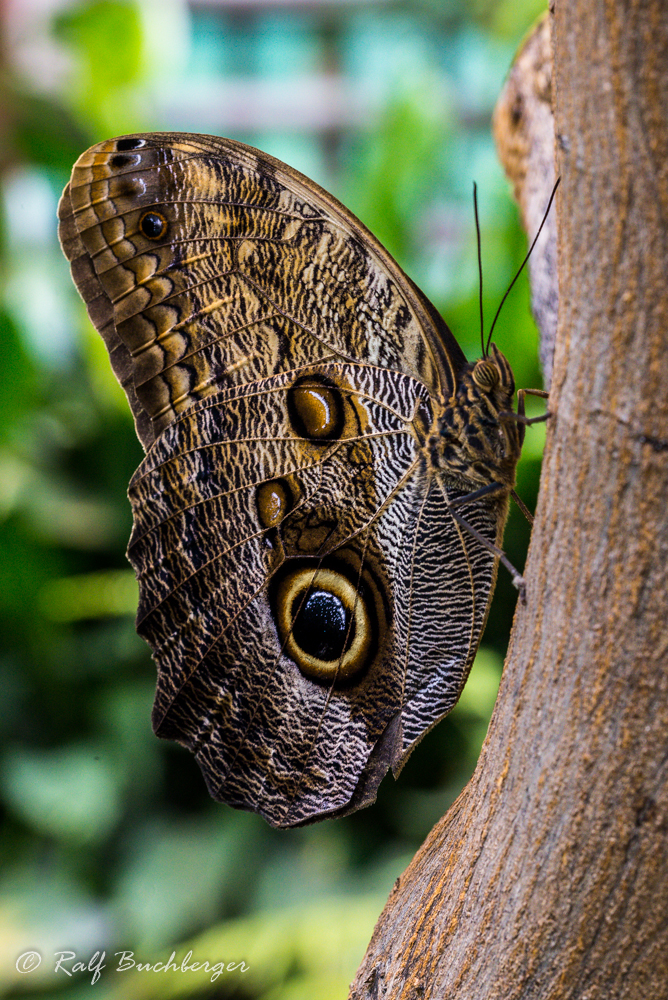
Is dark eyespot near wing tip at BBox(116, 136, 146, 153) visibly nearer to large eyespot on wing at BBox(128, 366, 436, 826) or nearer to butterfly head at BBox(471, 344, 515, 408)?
large eyespot on wing at BBox(128, 366, 436, 826)

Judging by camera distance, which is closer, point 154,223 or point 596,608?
point 596,608

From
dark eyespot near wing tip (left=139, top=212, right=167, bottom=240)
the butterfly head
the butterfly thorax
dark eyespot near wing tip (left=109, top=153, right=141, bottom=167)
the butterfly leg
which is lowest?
the butterfly leg

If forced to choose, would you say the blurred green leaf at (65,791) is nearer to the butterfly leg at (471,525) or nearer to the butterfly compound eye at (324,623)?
the butterfly compound eye at (324,623)

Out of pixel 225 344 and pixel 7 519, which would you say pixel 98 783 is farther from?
pixel 225 344

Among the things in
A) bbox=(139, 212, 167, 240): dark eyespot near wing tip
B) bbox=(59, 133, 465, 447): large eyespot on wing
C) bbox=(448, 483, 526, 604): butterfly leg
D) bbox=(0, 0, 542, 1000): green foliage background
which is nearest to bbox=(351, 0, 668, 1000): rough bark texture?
bbox=(448, 483, 526, 604): butterfly leg

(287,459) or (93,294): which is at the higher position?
(93,294)

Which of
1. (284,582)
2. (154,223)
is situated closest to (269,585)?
(284,582)

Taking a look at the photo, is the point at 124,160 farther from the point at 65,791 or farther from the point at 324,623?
the point at 65,791
